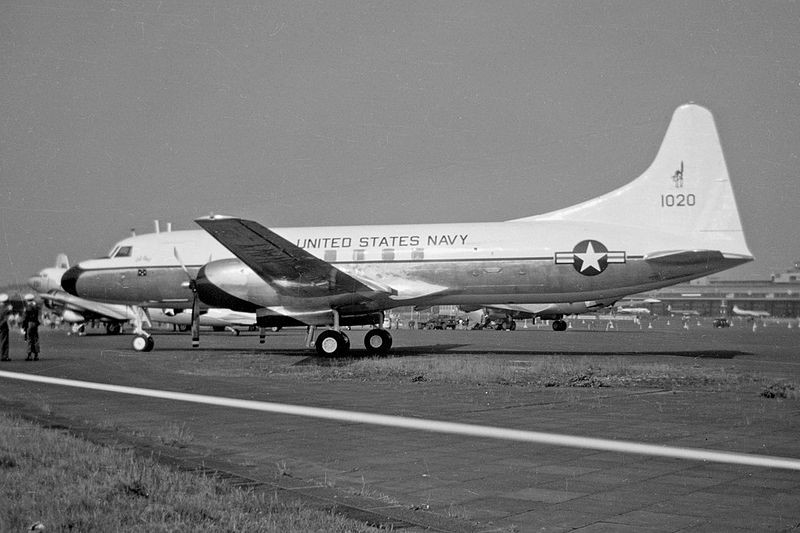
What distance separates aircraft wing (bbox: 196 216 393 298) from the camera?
19453mm

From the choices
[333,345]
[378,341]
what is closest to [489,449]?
[333,345]

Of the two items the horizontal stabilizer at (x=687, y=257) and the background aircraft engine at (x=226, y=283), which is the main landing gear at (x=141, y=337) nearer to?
Result: the background aircraft engine at (x=226, y=283)

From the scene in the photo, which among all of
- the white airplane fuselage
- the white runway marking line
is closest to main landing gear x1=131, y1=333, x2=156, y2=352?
the white airplane fuselage

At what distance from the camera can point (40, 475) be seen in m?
6.52

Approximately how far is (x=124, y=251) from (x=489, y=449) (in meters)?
22.3

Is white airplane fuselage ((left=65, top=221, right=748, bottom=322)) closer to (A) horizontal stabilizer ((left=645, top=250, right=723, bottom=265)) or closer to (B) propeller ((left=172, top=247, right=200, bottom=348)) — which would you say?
(A) horizontal stabilizer ((left=645, top=250, right=723, bottom=265))

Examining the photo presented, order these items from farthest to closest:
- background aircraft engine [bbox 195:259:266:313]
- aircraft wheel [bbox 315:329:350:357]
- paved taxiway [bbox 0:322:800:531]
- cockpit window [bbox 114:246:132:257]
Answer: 1. cockpit window [bbox 114:246:132:257]
2. aircraft wheel [bbox 315:329:350:357]
3. background aircraft engine [bbox 195:259:266:313]
4. paved taxiway [bbox 0:322:800:531]

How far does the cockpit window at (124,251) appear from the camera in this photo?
27109 millimetres

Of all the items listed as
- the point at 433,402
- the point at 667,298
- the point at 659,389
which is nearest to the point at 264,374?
the point at 433,402

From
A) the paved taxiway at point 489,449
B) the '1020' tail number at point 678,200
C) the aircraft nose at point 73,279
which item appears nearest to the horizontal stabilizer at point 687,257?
the '1020' tail number at point 678,200

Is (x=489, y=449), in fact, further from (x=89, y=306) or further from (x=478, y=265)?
(x=89, y=306)

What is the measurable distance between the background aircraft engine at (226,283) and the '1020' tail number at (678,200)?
13.1 m

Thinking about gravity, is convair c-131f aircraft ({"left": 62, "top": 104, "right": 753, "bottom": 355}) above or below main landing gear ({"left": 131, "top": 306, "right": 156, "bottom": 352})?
above

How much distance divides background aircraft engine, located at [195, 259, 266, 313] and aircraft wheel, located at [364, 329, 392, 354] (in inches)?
169
